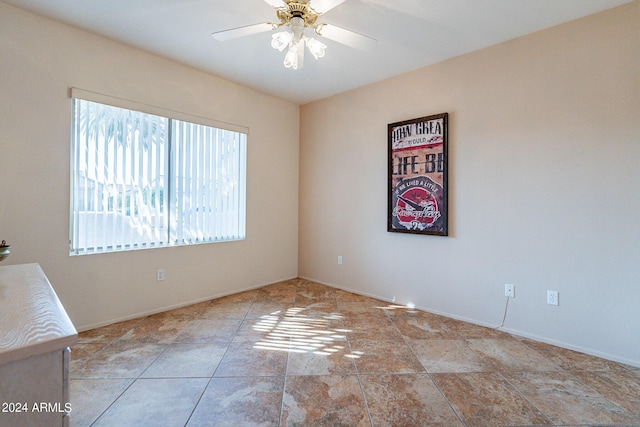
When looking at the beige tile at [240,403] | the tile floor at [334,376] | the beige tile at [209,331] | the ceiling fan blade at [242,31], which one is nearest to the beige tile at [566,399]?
the tile floor at [334,376]

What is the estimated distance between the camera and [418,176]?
3.20 meters

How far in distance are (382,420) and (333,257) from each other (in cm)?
259

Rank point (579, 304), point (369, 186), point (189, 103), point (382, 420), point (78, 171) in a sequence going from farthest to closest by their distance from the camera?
point (369, 186), point (189, 103), point (78, 171), point (579, 304), point (382, 420)

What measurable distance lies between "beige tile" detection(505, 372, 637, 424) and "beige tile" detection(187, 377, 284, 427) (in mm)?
1521

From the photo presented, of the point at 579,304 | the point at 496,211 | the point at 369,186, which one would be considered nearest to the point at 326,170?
the point at 369,186

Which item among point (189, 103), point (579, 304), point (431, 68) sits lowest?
point (579, 304)

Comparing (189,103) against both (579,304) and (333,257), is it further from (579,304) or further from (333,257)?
(579,304)

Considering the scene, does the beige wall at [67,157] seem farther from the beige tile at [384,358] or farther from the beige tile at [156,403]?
the beige tile at [384,358]

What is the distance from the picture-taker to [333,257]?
13.4ft

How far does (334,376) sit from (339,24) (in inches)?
107

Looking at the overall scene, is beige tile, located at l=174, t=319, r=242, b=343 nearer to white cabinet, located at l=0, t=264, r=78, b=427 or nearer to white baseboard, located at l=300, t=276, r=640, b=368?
white cabinet, located at l=0, t=264, r=78, b=427

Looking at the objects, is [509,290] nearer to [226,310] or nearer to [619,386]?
[619,386]

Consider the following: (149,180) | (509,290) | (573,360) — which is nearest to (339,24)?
(149,180)

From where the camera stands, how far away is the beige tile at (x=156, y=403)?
1.53 meters
